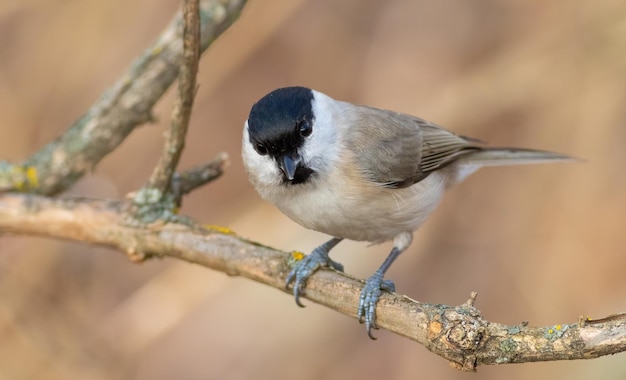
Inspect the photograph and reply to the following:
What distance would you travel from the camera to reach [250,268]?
2805 mm

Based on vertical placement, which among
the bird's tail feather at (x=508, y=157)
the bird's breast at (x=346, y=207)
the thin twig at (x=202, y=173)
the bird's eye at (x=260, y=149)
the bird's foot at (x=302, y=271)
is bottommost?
the bird's foot at (x=302, y=271)

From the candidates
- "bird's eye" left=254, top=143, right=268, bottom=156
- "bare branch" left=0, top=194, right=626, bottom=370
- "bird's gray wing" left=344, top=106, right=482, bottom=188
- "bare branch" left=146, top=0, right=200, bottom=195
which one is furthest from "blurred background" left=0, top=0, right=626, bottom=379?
"bird's eye" left=254, top=143, right=268, bottom=156

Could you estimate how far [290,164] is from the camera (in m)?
2.69

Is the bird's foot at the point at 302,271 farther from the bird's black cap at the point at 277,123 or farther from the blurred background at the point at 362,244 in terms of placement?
the blurred background at the point at 362,244

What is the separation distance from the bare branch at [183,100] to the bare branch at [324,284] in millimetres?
229

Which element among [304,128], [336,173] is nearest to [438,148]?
Answer: [336,173]

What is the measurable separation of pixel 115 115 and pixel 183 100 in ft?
2.18

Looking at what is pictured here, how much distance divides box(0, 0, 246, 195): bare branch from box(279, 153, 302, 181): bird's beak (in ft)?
2.58

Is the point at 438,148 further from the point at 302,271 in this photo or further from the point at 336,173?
the point at 302,271

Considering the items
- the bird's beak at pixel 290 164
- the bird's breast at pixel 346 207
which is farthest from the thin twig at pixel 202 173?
the bird's beak at pixel 290 164

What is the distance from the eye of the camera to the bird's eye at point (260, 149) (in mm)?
2744

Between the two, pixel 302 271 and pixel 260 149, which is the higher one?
pixel 260 149

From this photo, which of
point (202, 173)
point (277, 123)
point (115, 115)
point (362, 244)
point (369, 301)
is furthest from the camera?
point (362, 244)

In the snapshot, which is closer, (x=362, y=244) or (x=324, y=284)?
(x=324, y=284)
